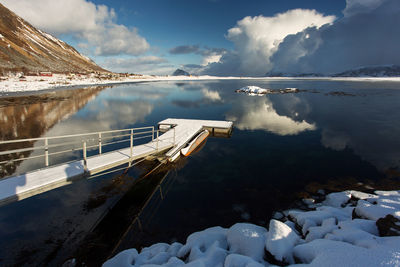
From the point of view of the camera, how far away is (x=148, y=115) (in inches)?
1221

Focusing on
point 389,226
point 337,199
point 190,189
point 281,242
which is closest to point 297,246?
point 281,242

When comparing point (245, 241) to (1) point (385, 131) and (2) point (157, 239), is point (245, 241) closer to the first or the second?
(2) point (157, 239)

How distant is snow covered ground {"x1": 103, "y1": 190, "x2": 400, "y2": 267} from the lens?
177 inches

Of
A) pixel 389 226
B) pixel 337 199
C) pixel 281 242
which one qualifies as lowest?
pixel 337 199

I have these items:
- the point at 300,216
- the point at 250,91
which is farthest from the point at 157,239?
the point at 250,91

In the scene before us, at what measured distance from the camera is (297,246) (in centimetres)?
523

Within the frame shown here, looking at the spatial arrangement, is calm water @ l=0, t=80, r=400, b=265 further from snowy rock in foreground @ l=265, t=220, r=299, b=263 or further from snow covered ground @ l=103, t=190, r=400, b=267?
snowy rock in foreground @ l=265, t=220, r=299, b=263

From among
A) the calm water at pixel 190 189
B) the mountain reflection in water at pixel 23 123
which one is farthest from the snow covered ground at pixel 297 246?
the mountain reflection in water at pixel 23 123

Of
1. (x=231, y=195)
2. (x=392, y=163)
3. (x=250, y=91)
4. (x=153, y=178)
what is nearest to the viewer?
(x=231, y=195)

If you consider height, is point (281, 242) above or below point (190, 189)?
above

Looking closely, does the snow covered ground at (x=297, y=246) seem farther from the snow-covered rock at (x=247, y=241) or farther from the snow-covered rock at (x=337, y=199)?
the snow-covered rock at (x=337, y=199)

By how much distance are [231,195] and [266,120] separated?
19.9 m

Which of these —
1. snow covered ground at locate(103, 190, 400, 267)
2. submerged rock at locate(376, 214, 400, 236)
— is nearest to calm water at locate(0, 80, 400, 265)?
snow covered ground at locate(103, 190, 400, 267)

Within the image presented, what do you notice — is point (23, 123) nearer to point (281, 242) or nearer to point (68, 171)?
point (68, 171)
